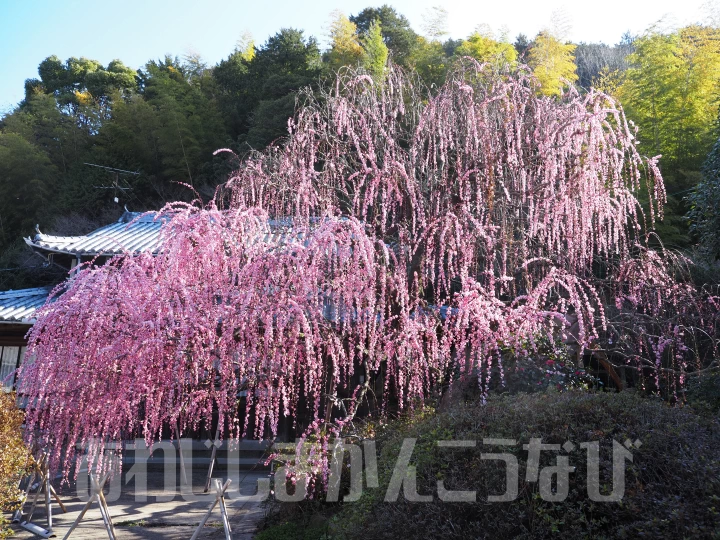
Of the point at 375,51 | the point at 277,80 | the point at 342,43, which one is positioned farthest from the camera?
the point at 277,80

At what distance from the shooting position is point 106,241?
11727 millimetres

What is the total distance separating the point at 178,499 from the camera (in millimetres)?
7301

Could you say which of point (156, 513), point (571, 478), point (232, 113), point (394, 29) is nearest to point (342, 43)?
point (394, 29)

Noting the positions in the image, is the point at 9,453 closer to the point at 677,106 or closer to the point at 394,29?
the point at 677,106

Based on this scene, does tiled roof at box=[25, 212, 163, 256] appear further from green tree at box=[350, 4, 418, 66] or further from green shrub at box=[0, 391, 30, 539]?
green tree at box=[350, 4, 418, 66]

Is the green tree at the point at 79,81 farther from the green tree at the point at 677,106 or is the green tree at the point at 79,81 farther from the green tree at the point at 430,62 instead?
the green tree at the point at 677,106

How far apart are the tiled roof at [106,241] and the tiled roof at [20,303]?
90 cm

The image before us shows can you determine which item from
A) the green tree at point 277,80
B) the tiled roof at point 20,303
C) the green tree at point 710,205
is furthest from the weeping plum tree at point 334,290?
the green tree at point 277,80

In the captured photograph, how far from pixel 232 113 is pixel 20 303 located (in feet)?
39.9

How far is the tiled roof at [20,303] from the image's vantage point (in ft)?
31.6

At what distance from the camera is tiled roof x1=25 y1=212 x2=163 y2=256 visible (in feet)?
36.0

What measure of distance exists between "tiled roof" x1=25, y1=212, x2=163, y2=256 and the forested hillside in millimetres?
1712

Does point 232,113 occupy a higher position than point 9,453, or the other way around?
Result: point 232,113

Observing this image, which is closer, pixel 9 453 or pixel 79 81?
pixel 9 453
